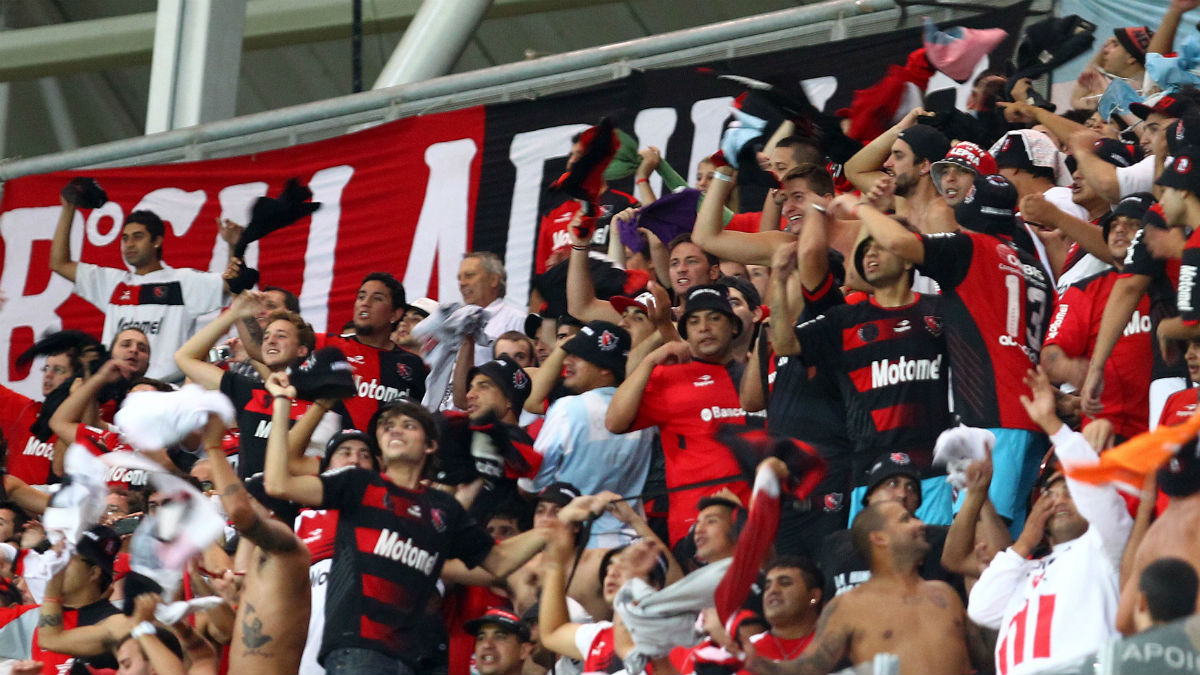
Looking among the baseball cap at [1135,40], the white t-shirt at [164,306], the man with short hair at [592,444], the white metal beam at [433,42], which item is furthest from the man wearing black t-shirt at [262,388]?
the white metal beam at [433,42]

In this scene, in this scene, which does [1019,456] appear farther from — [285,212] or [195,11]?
[195,11]

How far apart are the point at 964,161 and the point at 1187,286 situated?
160cm

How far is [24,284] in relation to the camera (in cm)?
1452

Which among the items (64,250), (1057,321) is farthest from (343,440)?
(64,250)

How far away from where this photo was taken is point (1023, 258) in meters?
7.20

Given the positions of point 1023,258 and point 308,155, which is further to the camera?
point 308,155

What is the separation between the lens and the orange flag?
4617mm

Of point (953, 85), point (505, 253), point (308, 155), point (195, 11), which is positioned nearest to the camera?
point (953, 85)

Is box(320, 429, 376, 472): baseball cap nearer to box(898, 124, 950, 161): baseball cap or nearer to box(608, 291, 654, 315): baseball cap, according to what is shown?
box(608, 291, 654, 315): baseball cap

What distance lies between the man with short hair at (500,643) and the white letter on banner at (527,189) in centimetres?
472

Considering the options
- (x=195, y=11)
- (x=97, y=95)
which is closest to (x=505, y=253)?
(x=195, y=11)

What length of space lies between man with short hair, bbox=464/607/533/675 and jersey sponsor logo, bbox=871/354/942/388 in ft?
5.56

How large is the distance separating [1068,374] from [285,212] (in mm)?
5355

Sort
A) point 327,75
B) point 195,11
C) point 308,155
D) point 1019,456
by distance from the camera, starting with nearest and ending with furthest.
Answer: point 1019,456
point 308,155
point 195,11
point 327,75
